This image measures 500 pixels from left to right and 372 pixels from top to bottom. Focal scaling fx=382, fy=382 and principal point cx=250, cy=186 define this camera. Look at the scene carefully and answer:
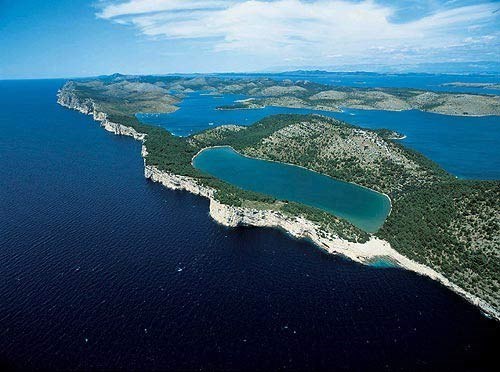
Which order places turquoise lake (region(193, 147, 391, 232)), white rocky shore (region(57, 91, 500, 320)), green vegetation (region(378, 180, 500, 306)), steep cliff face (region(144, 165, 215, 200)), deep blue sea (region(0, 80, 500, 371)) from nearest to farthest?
deep blue sea (region(0, 80, 500, 371)) < green vegetation (region(378, 180, 500, 306)) < white rocky shore (region(57, 91, 500, 320)) < turquoise lake (region(193, 147, 391, 232)) < steep cliff face (region(144, 165, 215, 200))

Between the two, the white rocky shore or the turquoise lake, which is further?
the turquoise lake

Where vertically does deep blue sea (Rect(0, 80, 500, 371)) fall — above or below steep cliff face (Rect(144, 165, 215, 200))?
below

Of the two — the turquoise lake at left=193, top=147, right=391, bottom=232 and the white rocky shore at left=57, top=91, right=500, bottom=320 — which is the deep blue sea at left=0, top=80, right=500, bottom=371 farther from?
the turquoise lake at left=193, top=147, right=391, bottom=232

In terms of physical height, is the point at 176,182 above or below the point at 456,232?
above

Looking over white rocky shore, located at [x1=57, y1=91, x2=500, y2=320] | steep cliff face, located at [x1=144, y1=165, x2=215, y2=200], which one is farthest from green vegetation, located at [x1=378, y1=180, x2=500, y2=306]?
steep cliff face, located at [x1=144, y1=165, x2=215, y2=200]

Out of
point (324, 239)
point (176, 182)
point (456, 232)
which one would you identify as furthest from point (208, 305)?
point (176, 182)

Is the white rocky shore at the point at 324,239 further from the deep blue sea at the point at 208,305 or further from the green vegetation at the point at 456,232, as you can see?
the deep blue sea at the point at 208,305

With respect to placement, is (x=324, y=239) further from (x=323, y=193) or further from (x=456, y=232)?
(x=323, y=193)

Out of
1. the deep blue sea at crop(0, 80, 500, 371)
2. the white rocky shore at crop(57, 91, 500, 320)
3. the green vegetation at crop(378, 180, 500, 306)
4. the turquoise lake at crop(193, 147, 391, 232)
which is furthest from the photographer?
the turquoise lake at crop(193, 147, 391, 232)

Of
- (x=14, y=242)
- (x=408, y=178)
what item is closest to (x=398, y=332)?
(x=408, y=178)
